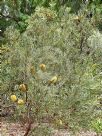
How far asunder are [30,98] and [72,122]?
2.21 feet

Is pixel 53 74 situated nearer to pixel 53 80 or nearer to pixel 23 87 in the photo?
pixel 53 80

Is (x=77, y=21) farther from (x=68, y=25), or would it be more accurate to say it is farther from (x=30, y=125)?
(x=30, y=125)

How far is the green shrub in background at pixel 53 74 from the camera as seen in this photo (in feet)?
19.1

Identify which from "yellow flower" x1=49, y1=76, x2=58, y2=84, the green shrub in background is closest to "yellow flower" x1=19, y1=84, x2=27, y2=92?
the green shrub in background

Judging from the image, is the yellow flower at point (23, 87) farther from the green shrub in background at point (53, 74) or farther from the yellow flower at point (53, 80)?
the yellow flower at point (53, 80)

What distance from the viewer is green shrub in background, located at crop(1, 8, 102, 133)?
581cm

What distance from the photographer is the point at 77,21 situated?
Answer: 8.21 meters

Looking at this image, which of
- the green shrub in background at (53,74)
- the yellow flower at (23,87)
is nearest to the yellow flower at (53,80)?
the green shrub in background at (53,74)

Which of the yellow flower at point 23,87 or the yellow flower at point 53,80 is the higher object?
the yellow flower at point 53,80

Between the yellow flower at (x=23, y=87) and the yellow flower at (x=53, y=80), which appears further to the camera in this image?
the yellow flower at (x=23, y=87)

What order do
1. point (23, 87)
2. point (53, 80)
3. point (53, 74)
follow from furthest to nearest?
point (53, 74), point (23, 87), point (53, 80)

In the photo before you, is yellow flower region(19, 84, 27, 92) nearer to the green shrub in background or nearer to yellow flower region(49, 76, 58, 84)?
the green shrub in background

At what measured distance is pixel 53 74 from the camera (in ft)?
19.9

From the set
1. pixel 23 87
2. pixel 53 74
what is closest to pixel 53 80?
pixel 53 74
